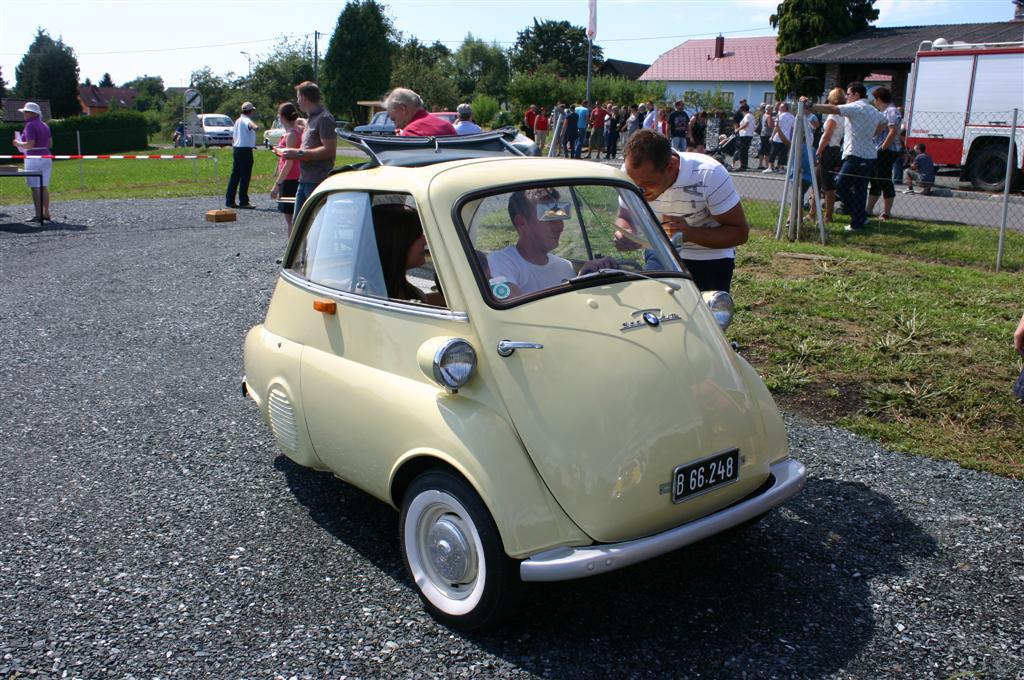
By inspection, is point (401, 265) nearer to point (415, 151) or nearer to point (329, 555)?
A: point (415, 151)

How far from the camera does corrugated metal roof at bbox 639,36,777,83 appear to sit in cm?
7111

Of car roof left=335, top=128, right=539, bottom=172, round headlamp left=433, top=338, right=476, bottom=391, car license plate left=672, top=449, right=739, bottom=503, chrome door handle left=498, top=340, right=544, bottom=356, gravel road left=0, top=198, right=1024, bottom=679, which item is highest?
car roof left=335, top=128, right=539, bottom=172

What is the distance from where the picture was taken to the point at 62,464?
16.2ft

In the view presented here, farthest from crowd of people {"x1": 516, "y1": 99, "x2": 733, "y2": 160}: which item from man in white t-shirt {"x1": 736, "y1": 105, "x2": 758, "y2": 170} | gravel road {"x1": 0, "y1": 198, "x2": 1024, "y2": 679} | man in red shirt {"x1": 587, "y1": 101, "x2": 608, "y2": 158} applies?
gravel road {"x1": 0, "y1": 198, "x2": 1024, "y2": 679}

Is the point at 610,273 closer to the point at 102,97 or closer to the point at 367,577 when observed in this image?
the point at 367,577

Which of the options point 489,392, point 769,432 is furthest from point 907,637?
point 489,392

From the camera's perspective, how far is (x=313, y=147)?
29.9 ft

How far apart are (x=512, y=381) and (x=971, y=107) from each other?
66.8 ft

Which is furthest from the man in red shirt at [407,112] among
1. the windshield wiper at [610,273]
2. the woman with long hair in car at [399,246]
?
the windshield wiper at [610,273]

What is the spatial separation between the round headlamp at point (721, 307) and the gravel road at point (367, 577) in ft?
3.31

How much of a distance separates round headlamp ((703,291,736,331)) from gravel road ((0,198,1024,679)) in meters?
1.01

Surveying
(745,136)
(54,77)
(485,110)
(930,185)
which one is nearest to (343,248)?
(930,185)

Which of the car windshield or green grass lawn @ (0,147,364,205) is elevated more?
the car windshield

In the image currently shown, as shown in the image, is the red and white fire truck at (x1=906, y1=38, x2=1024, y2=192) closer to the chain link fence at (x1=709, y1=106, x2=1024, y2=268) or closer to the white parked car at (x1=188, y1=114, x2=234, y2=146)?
the chain link fence at (x1=709, y1=106, x2=1024, y2=268)
